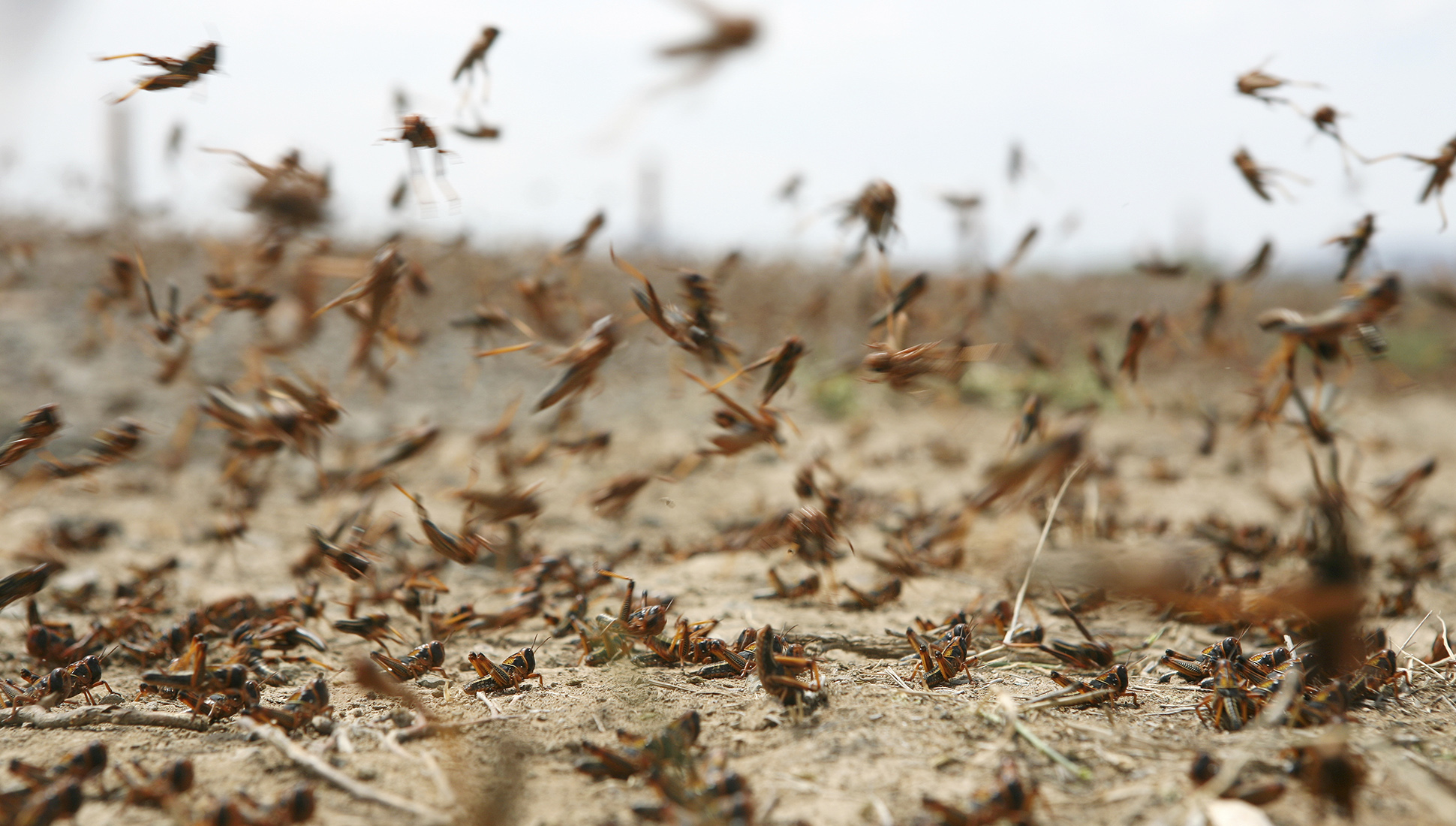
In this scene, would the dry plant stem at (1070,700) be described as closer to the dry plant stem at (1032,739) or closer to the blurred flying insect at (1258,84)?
the dry plant stem at (1032,739)

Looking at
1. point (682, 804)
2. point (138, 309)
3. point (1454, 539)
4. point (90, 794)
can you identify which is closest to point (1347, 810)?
point (682, 804)


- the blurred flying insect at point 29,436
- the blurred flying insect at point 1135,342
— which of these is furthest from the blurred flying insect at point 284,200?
the blurred flying insect at point 1135,342

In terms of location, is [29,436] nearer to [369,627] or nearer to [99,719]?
[99,719]

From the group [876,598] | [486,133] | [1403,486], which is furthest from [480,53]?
[1403,486]

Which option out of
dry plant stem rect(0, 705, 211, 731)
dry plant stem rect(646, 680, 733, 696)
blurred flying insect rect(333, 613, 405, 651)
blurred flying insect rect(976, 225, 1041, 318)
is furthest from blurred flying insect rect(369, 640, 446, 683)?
blurred flying insect rect(976, 225, 1041, 318)

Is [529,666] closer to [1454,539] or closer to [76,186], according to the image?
[1454,539]

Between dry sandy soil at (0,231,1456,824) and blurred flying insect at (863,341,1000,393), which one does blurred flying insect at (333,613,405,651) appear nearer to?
dry sandy soil at (0,231,1456,824)
